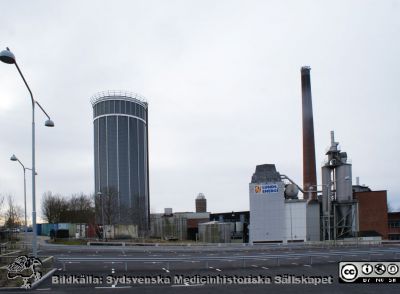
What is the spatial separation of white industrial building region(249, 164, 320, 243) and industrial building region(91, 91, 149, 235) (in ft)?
336

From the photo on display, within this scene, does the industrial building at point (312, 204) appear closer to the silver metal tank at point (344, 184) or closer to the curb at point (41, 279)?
the silver metal tank at point (344, 184)

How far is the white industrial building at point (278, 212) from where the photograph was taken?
248 feet

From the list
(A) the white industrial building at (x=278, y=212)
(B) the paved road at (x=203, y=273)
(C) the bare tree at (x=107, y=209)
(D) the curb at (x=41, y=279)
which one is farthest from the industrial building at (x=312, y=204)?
(D) the curb at (x=41, y=279)

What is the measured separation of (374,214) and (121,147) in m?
120

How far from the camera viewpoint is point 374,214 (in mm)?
81250

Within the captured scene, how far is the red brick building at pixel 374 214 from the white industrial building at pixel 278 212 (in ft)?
32.8

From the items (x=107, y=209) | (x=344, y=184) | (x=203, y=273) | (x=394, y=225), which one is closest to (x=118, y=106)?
(x=107, y=209)

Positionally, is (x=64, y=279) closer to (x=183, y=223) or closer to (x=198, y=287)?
(x=198, y=287)

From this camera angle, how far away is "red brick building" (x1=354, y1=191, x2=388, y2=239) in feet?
266

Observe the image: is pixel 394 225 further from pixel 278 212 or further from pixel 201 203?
pixel 201 203

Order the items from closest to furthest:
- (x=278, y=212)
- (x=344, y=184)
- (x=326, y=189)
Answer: (x=278, y=212)
(x=344, y=184)
(x=326, y=189)

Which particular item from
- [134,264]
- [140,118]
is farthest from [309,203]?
[140,118]

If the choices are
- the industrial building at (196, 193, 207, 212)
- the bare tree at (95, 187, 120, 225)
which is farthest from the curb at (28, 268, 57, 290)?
the industrial building at (196, 193, 207, 212)

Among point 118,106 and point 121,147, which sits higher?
point 118,106
